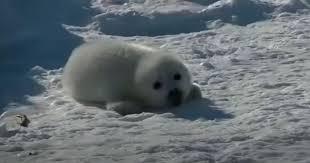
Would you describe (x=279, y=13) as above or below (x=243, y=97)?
above

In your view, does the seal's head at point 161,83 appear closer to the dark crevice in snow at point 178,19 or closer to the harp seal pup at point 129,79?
the harp seal pup at point 129,79

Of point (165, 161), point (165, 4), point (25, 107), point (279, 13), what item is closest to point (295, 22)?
point (279, 13)

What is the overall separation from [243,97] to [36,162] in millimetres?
1776

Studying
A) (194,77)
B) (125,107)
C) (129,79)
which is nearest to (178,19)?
(194,77)

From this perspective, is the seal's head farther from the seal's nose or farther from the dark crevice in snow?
the dark crevice in snow

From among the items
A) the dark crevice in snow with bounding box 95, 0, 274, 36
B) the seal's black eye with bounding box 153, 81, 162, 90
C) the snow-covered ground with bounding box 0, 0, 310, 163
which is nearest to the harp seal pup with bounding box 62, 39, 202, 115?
the seal's black eye with bounding box 153, 81, 162, 90

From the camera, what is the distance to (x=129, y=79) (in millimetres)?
5344

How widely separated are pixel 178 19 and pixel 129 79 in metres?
2.61

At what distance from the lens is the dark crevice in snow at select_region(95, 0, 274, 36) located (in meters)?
7.65

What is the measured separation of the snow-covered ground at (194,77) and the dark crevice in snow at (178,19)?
1 cm

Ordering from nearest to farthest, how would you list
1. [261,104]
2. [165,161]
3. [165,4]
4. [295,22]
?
[165,161] → [261,104] → [295,22] → [165,4]

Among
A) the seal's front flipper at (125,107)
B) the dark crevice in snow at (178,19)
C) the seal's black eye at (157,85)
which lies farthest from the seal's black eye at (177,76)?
the dark crevice in snow at (178,19)

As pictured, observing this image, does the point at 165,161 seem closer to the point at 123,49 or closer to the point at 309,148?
the point at 309,148

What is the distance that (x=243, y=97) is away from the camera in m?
5.29
